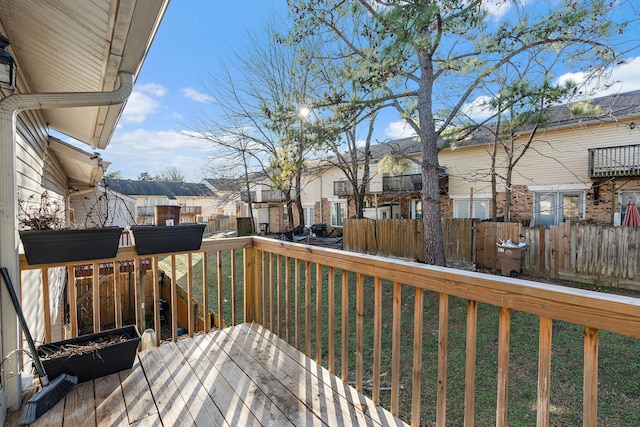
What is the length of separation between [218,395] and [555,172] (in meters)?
13.0

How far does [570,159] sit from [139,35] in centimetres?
1309

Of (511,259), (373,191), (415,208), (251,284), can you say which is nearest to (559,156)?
(415,208)

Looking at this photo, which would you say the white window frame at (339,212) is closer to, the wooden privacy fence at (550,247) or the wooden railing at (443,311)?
the wooden privacy fence at (550,247)

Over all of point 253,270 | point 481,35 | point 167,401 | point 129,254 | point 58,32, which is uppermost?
point 481,35

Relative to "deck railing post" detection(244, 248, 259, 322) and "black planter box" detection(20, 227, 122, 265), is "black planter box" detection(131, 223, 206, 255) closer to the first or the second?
"black planter box" detection(20, 227, 122, 265)

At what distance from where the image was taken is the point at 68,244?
1881 mm

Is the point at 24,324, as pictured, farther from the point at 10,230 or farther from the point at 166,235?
the point at 166,235

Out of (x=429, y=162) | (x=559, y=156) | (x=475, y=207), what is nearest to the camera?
(x=429, y=162)

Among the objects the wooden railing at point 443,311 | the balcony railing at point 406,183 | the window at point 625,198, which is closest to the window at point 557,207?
the window at point 625,198

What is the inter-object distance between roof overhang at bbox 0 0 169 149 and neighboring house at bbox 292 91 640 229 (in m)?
7.50

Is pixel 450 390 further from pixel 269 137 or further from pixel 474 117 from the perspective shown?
pixel 269 137

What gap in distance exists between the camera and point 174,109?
12.0m

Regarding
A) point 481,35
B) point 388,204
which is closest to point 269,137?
point 388,204

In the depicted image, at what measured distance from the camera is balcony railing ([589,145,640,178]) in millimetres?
9125
